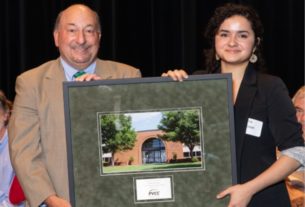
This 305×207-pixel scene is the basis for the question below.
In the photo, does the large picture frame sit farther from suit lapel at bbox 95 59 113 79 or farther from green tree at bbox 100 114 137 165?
suit lapel at bbox 95 59 113 79

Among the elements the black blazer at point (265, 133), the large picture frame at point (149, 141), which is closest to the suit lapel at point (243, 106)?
the black blazer at point (265, 133)


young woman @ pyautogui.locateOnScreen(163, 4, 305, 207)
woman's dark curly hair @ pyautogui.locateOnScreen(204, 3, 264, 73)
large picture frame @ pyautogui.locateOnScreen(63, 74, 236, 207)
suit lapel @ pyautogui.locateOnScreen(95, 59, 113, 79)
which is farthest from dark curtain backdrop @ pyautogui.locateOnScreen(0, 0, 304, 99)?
large picture frame @ pyautogui.locateOnScreen(63, 74, 236, 207)

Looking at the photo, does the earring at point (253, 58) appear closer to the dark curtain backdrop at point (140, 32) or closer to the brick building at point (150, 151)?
the brick building at point (150, 151)

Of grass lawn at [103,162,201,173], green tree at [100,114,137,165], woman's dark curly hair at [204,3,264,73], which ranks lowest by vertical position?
grass lawn at [103,162,201,173]

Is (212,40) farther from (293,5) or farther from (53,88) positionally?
(293,5)

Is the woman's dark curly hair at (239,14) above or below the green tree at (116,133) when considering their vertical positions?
above

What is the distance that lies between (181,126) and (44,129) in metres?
0.63

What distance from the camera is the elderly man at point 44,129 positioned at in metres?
2.50

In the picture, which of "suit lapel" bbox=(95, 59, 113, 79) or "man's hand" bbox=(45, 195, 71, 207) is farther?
"suit lapel" bbox=(95, 59, 113, 79)

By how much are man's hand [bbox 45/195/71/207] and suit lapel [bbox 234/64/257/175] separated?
69cm

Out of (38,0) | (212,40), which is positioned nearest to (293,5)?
(38,0)

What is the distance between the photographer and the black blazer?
7.68ft

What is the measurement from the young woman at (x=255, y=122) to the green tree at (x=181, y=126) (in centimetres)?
14

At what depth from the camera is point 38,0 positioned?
452 centimetres
